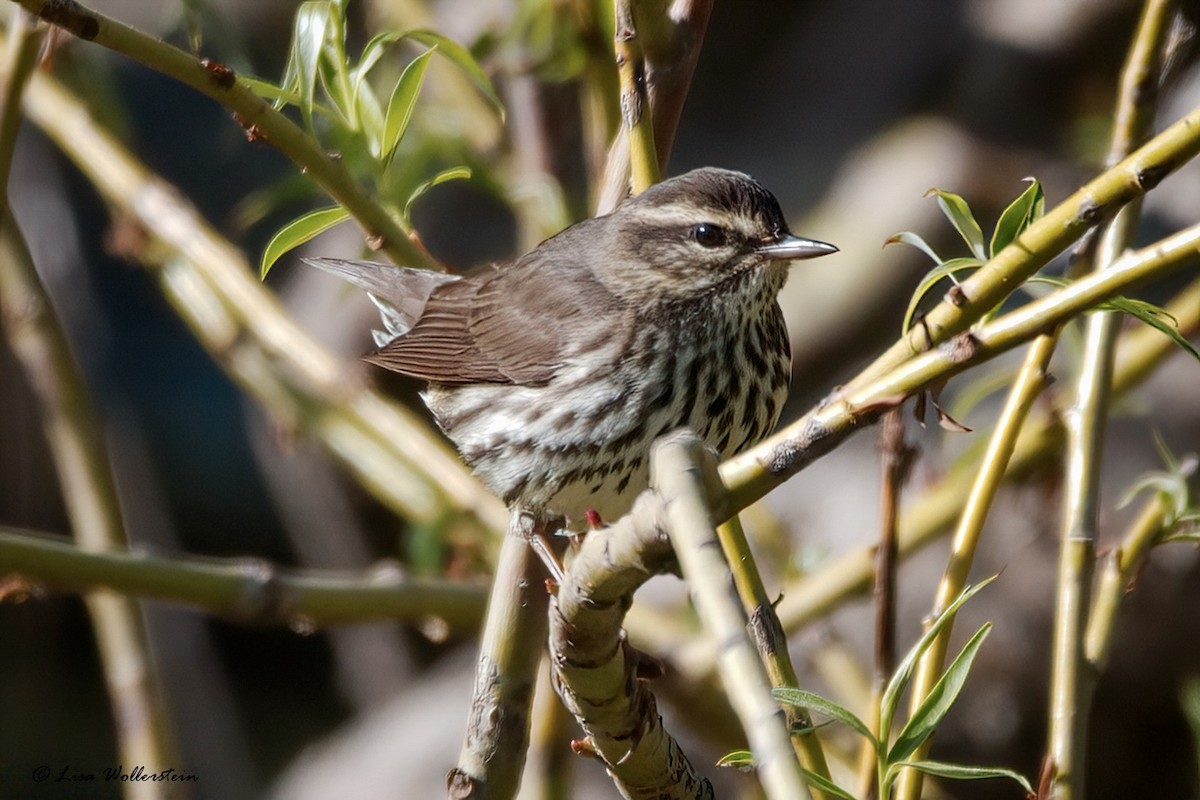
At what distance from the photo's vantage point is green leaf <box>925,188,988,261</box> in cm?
175

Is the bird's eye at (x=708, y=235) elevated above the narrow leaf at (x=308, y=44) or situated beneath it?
elevated above

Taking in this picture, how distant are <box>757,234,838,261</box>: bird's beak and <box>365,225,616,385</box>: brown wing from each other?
385mm

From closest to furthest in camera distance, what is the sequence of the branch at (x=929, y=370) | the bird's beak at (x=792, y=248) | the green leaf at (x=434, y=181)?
the branch at (x=929, y=370) < the green leaf at (x=434, y=181) < the bird's beak at (x=792, y=248)

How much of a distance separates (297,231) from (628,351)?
3.08ft

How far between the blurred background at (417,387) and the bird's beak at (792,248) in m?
0.63

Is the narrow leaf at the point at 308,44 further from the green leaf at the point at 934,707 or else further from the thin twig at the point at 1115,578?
the thin twig at the point at 1115,578

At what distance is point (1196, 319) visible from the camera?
286 centimetres

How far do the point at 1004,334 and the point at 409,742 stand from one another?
5.05 meters

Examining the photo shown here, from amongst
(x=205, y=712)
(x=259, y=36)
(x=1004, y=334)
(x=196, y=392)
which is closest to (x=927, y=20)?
(x=259, y=36)

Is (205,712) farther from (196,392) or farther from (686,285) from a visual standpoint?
(686,285)

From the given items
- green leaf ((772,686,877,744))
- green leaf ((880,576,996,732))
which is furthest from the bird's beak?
green leaf ((772,686,877,744))

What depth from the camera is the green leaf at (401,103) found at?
229 centimetres

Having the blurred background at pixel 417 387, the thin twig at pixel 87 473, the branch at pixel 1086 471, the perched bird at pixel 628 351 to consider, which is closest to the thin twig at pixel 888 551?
the branch at pixel 1086 471

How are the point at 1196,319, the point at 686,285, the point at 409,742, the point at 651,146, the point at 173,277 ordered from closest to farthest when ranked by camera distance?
1. the point at 651,146
2. the point at 1196,319
3. the point at 686,285
4. the point at 173,277
5. the point at 409,742
